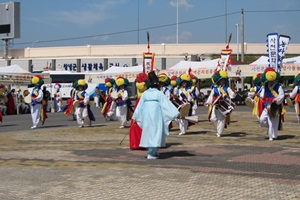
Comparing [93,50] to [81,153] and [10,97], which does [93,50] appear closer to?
[10,97]

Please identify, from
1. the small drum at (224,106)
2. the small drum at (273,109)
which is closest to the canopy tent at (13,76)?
the small drum at (224,106)

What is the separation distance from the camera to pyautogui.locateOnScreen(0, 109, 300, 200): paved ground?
6777mm

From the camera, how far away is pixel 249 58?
57.6m

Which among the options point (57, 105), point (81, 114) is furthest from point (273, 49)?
point (57, 105)

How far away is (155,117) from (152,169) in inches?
58.7

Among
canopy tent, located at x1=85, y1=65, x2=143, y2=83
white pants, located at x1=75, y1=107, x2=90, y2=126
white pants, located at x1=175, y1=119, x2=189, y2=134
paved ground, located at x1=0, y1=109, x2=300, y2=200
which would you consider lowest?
paved ground, located at x1=0, y1=109, x2=300, y2=200

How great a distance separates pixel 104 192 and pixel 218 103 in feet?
24.9

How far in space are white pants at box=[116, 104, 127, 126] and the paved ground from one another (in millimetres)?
3521

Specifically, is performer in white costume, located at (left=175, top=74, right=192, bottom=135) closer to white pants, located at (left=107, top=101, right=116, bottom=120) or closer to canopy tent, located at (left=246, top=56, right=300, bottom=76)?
white pants, located at (left=107, top=101, right=116, bottom=120)

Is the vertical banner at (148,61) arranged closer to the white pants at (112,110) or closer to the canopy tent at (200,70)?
the white pants at (112,110)

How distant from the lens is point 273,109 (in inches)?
507

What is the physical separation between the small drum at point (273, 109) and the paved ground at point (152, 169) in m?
0.72

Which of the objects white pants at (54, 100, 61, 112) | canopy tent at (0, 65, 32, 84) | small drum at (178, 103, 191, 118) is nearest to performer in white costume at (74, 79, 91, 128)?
small drum at (178, 103, 191, 118)

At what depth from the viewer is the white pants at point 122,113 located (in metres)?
17.7
